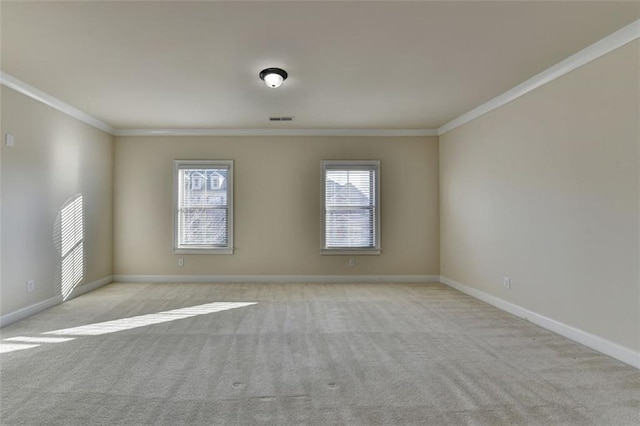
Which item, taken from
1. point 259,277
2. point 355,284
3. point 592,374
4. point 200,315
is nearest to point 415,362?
point 592,374

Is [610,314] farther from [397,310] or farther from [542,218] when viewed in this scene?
[397,310]

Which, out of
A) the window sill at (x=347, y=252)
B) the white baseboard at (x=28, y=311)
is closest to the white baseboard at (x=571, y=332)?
the window sill at (x=347, y=252)

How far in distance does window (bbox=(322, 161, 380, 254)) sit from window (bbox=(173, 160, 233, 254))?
1.74 metres

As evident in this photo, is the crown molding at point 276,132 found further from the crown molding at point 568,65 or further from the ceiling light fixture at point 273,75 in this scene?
the ceiling light fixture at point 273,75

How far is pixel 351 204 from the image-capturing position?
19.6 ft

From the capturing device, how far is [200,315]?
3961 mm

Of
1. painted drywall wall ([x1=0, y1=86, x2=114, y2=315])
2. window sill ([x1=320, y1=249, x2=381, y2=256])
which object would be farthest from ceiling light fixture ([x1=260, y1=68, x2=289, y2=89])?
window sill ([x1=320, y1=249, x2=381, y2=256])

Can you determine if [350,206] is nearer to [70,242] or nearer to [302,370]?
[302,370]

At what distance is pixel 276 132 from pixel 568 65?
4172 millimetres

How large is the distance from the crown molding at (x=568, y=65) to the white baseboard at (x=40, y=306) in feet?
20.6

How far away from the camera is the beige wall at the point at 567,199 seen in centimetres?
271

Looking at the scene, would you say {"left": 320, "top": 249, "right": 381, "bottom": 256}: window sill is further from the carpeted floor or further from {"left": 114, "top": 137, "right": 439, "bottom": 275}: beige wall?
the carpeted floor

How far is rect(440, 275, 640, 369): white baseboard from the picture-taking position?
2679 mm

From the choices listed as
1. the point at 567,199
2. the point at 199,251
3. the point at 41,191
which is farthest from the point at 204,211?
the point at 567,199
